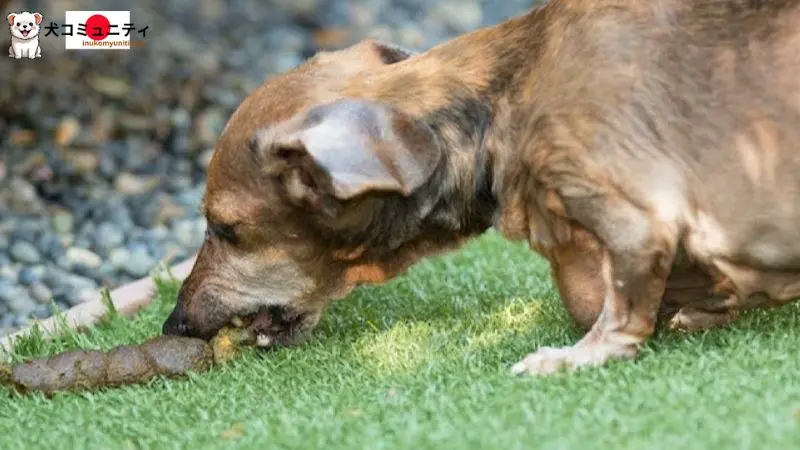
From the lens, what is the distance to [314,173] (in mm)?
3883

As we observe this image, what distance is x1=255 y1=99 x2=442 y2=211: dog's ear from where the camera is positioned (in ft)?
12.2

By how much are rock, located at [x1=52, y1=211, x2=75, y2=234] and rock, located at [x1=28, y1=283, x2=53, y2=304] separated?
0.74m

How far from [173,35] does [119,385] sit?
5672 millimetres

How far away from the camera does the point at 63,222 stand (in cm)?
693

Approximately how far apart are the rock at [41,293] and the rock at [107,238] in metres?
0.52

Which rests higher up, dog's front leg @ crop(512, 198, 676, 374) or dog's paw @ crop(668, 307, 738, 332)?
dog's front leg @ crop(512, 198, 676, 374)

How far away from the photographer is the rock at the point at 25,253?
21.4ft

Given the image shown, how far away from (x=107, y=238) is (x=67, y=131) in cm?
143

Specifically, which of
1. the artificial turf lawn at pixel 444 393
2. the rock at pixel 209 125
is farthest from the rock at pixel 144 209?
the artificial turf lawn at pixel 444 393

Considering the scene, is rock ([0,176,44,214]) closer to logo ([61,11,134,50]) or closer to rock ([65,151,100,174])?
rock ([65,151,100,174])

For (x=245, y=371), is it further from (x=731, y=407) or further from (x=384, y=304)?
(x=731, y=407)

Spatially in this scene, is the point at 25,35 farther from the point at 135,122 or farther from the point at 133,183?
the point at 133,183

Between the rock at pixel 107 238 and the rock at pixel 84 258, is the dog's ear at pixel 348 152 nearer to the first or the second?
the rock at pixel 84 258

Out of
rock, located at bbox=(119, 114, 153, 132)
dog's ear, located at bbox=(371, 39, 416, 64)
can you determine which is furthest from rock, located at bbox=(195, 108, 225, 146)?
dog's ear, located at bbox=(371, 39, 416, 64)
